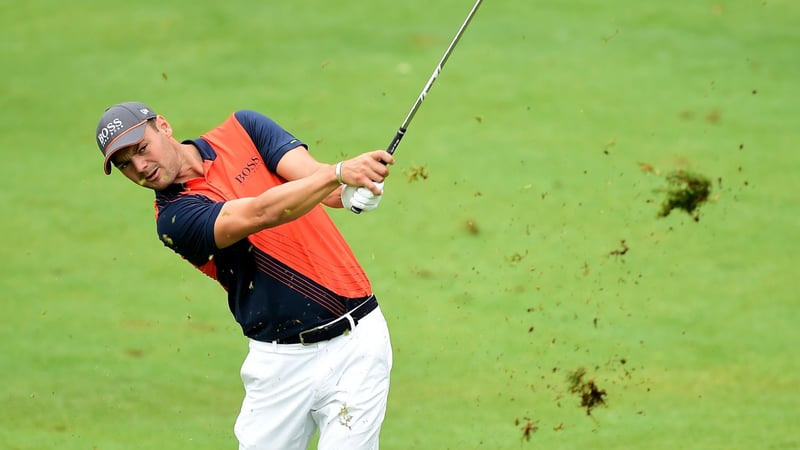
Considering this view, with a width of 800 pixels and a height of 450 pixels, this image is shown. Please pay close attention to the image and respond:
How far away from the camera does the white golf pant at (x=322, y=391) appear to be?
4809 mm

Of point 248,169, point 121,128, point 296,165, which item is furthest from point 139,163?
point 296,165

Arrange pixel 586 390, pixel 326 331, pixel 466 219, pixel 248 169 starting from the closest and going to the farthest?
pixel 326 331, pixel 248 169, pixel 586 390, pixel 466 219

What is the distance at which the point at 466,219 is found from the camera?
10.3 m

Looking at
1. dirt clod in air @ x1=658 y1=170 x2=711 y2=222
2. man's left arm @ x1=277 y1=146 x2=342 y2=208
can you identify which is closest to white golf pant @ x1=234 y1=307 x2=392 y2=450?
man's left arm @ x1=277 y1=146 x2=342 y2=208

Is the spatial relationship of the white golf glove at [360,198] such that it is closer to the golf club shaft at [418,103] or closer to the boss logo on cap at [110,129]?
the golf club shaft at [418,103]

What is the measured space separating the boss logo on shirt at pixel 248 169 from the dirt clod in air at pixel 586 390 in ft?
11.4

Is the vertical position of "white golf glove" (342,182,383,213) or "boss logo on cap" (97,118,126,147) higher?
"white golf glove" (342,182,383,213)

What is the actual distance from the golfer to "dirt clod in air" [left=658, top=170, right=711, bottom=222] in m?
5.32

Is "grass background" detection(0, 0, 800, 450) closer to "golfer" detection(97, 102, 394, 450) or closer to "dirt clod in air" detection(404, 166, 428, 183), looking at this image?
"dirt clod in air" detection(404, 166, 428, 183)

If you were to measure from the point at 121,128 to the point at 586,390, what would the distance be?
4359 mm

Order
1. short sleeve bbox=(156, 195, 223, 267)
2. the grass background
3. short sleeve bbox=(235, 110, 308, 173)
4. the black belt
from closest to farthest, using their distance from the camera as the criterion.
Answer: short sleeve bbox=(156, 195, 223, 267) → the black belt → short sleeve bbox=(235, 110, 308, 173) → the grass background

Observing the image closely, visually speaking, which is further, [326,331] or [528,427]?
[528,427]

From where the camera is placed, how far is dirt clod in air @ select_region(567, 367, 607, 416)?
7637 millimetres

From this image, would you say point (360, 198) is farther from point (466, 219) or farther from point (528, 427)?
point (466, 219)
